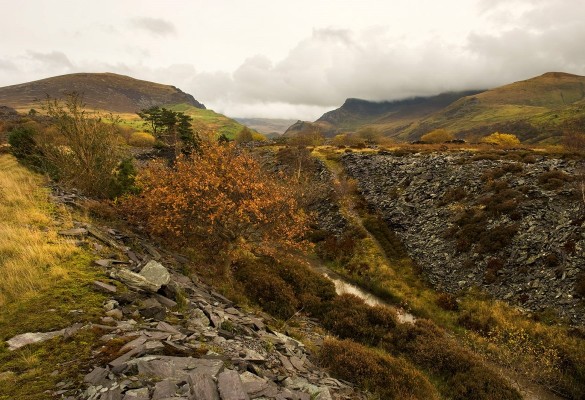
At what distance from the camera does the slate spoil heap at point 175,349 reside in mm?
7195

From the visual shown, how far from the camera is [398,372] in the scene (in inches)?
620

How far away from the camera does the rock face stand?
27.2 m

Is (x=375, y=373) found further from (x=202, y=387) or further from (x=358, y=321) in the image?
(x=202, y=387)

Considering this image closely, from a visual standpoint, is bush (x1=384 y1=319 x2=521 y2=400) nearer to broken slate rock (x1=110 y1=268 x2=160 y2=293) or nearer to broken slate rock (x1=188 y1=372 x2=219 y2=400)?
broken slate rock (x1=110 y1=268 x2=160 y2=293)

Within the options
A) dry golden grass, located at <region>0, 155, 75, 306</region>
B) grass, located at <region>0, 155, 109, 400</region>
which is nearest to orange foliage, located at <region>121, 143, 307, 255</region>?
grass, located at <region>0, 155, 109, 400</region>

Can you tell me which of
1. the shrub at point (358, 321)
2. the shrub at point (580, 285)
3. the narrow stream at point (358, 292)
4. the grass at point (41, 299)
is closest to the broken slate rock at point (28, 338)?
the grass at point (41, 299)

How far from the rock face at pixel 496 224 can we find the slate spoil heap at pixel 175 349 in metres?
21.2

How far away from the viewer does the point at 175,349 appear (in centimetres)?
889

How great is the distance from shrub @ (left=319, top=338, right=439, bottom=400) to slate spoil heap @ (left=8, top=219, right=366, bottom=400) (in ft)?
3.03

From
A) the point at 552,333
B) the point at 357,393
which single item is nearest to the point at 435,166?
the point at 552,333

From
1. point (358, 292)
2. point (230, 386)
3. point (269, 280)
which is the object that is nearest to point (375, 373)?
point (230, 386)

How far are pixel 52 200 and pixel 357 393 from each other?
19.2 m

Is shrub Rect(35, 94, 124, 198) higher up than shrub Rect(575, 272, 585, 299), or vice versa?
shrub Rect(35, 94, 124, 198)

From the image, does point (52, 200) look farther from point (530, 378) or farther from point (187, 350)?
point (530, 378)
